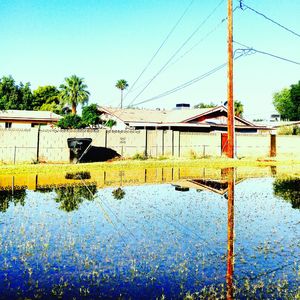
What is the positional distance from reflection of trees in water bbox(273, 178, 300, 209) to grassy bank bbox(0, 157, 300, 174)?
325 inches

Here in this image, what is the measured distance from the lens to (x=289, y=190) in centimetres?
1797

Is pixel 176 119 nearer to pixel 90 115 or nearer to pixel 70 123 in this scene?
pixel 90 115

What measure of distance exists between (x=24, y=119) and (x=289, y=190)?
3055 cm

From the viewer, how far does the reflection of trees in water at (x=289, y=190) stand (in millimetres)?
15280

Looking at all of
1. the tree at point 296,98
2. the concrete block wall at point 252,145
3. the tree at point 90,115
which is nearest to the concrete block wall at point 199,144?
the concrete block wall at point 252,145

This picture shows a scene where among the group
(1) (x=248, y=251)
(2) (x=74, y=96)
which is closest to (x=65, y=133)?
(1) (x=248, y=251)

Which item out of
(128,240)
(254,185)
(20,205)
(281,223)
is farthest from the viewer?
(254,185)

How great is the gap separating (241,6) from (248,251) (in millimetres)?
25570

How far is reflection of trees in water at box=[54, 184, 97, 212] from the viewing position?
1408 cm

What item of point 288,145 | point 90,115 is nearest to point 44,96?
point 90,115

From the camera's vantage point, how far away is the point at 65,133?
95.4ft

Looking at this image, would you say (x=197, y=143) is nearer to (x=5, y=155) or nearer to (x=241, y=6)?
(x=241, y=6)

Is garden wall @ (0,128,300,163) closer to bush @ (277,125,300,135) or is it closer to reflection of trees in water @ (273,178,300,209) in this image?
reflection of trees in water @ (273,178,300,209)

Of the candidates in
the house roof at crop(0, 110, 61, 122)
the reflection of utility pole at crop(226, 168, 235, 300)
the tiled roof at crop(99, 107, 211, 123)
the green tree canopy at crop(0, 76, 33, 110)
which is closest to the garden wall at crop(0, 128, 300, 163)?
the tiled roof at crop(99, 107, 211, 123)
